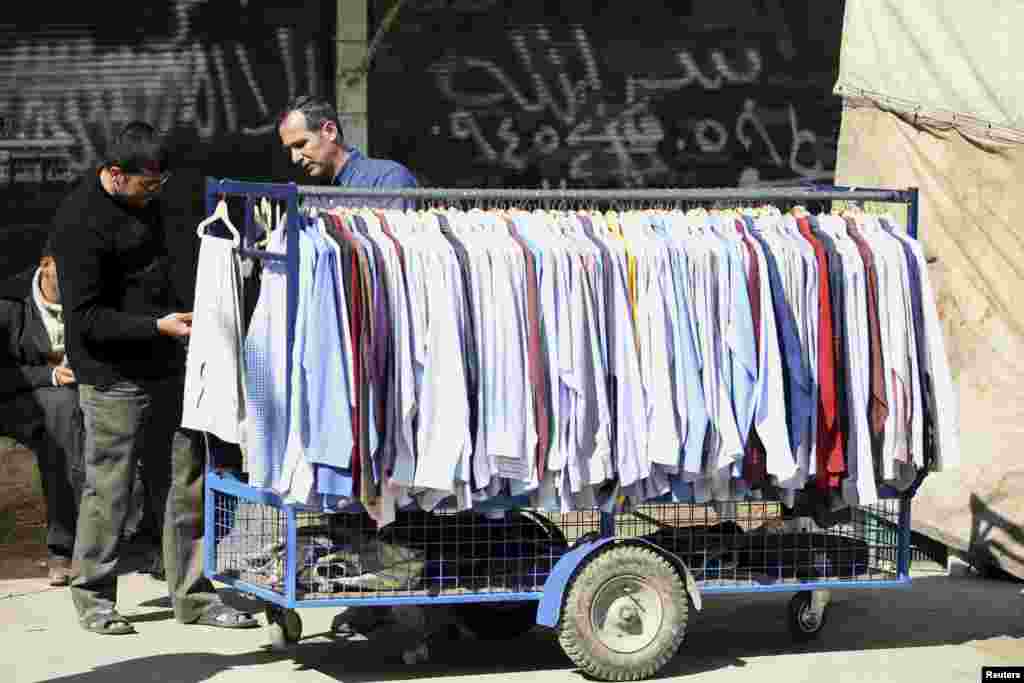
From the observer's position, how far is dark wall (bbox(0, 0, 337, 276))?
1016cm

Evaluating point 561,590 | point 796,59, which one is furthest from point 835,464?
point 796,59

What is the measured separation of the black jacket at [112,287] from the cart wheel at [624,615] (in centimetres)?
208

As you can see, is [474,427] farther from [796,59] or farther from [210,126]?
[796,59]

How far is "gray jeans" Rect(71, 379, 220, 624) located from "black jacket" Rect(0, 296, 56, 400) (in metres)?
1.27

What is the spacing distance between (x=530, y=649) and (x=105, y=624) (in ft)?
6.00

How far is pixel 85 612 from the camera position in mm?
7961

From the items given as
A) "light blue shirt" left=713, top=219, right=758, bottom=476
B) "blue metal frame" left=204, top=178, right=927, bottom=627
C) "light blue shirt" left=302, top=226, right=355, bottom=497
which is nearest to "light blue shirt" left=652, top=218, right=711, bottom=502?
"light blue shirt" left=713, top=219, right=758, bottom=476

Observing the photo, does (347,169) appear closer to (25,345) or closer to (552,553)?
(552,553)

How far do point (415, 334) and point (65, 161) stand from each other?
4078mm

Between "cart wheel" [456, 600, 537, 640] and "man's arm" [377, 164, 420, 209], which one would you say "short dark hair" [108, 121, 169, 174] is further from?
"cart wheel" [456, 600, 537, 640]

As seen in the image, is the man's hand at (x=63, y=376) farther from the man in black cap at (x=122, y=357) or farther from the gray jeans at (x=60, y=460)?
the man in black cap at (x=122, y=357)

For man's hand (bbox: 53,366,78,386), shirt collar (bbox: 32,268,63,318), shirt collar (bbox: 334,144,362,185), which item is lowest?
man's hand (bbox: 53,366,78,386)

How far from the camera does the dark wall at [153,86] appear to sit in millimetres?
10164

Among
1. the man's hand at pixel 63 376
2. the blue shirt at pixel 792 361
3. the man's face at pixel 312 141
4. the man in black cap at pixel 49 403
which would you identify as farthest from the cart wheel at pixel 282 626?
the man's hand at pixel 63 376
